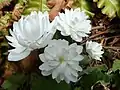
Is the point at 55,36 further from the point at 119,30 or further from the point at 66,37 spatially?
the point at 119,30

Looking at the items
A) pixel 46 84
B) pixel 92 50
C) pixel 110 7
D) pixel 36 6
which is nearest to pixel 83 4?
pixel 110 7

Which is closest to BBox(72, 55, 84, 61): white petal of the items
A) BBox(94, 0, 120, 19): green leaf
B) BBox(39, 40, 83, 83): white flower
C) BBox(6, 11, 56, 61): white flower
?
BBox(39, 40, 83, 83): white flower

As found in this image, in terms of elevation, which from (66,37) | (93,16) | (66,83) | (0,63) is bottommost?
(0,63)

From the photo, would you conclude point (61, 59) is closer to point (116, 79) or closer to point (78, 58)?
point (78, 58)

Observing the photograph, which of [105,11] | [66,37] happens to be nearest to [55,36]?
[66,37]

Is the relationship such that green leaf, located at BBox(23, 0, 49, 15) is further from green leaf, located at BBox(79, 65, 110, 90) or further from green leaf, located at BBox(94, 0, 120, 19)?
green leaf, located at BBox(79, 65, 110, 90)

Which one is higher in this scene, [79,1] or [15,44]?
[15,44]
